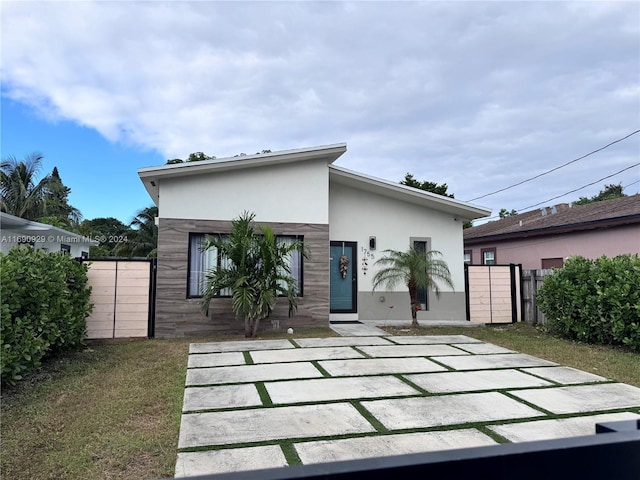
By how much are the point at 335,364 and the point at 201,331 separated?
3.83m

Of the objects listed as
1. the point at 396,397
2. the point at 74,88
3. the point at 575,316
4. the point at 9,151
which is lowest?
the point at 396,397

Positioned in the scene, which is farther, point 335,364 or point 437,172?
point 437,172

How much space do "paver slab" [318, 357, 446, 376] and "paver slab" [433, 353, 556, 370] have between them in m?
0.32

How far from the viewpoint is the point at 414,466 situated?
747 millimetres

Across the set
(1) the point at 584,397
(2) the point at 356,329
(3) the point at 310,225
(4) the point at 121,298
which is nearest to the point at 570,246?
(2) the point at 356,329

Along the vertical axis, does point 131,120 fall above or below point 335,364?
above

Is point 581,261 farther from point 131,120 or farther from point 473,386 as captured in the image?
point 131,120

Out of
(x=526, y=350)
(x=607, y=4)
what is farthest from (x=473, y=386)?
(x=607, y=4)

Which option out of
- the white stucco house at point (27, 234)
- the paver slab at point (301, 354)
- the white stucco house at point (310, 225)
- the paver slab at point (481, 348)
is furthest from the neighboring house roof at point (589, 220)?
the white stucco house at point (27, 234)

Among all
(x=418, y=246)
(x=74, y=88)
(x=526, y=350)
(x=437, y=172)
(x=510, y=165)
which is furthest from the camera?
(x=437, y=172)

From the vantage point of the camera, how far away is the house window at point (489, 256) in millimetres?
17422

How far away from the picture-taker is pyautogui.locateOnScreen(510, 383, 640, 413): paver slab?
404 centimetres

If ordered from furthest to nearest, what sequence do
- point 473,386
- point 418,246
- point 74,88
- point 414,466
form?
point 418,246 < point 74,88 < point 473,386 < point 414,466

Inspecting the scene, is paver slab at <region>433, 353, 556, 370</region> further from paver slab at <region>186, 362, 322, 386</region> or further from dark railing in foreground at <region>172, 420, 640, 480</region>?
dark railing in foreground at <region>172, 420, 640, 480</region>
